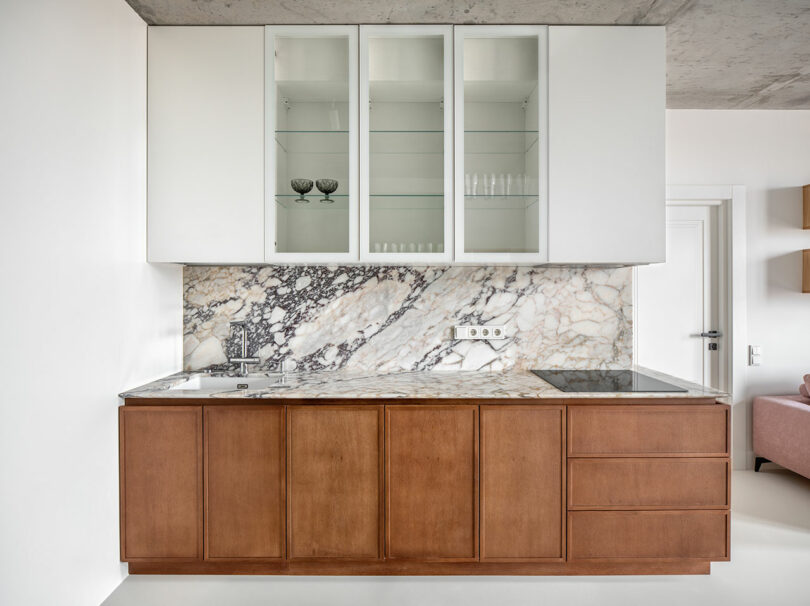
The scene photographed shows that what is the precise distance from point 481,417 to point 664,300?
2.04 meters

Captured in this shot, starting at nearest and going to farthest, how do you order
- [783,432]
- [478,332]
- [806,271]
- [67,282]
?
1. [67,282]
2. [478,332]
3. [783,432]
4. [806,271]

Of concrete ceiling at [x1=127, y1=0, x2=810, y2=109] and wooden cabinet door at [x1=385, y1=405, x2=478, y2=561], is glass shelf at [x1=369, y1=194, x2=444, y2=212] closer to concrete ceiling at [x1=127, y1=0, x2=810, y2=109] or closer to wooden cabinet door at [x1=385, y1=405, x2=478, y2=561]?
concrete ceiling at [x1=127, y1=0, x2=810, y2=109]

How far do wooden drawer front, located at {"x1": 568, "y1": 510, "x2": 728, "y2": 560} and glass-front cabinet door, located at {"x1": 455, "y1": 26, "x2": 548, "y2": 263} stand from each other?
1.19 metres

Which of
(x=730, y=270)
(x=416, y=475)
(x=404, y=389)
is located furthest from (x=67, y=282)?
(x=730, y=270)

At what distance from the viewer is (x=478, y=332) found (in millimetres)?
2764

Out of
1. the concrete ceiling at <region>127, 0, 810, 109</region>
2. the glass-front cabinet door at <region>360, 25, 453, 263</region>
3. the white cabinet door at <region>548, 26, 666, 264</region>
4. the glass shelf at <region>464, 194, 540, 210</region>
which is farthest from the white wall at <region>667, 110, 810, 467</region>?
the glass-front cabinet door at <region>360, 25, 453, 263</region>

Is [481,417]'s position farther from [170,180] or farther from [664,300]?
[664,300]

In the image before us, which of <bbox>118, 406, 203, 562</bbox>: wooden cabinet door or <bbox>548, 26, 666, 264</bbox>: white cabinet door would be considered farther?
<bbox>548, 26, 666, 264</bbox>: white cabinet door

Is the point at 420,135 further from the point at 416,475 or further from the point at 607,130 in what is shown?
the point at 416,475

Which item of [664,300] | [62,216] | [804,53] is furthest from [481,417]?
[804,53]

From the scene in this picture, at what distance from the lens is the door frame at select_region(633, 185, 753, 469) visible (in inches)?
135

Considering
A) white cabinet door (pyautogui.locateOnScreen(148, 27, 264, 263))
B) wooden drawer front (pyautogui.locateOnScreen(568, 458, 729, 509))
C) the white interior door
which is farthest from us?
the white interior door

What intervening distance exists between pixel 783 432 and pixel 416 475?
2545 mm

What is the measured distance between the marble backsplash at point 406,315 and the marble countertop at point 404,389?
0.21m
